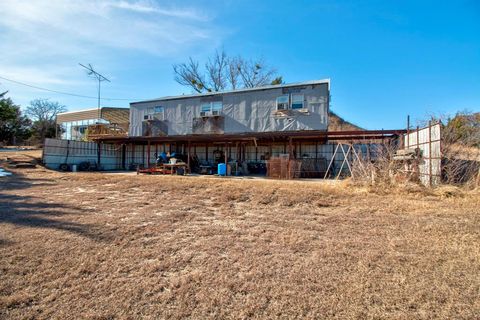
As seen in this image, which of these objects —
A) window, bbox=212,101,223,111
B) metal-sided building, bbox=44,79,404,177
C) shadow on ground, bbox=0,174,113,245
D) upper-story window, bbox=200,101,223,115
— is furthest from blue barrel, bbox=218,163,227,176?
shadow on ground, bbox=0,174,113,245

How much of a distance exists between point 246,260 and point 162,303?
1.26 m

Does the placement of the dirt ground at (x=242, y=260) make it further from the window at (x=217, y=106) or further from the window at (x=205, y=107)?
the window at (x=205, y=107)

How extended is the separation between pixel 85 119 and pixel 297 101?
2505 centimetres

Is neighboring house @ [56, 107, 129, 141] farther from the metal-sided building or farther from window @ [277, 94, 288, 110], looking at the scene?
window @ [277, 94, 288, 110]

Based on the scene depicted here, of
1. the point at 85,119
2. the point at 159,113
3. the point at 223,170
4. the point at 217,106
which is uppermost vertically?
the point at 85,119

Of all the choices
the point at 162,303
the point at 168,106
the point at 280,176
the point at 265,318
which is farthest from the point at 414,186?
the point at 168,106

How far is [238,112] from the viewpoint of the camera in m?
17.0

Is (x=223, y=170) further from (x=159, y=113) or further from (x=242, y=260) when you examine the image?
(x=242, y=260)

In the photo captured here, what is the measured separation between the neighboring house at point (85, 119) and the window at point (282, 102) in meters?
18.1

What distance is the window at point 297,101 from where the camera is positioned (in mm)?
15367

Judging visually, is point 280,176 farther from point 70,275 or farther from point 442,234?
point 70,275

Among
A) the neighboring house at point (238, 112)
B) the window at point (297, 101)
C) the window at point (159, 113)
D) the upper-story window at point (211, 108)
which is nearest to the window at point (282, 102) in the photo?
the neighboring house at point (238, 112)

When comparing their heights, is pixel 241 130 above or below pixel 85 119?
below

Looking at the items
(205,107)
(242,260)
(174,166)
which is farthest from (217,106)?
(242,260)
